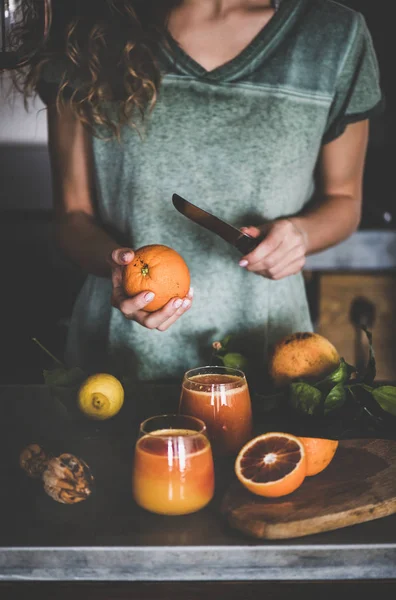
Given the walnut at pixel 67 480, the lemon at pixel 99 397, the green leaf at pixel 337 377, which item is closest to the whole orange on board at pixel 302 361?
the green leaf at pixel 337 377

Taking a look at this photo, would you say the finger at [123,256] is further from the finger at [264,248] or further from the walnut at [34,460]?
the walnut at [34,460]

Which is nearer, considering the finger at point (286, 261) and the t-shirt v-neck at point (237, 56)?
the finger at point (286, 261)

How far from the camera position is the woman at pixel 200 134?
1.32 m

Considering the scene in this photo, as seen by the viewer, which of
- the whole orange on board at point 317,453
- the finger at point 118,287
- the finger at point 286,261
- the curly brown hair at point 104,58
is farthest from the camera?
the curly brown hair at point 104,58

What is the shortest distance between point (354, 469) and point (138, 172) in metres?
0.82

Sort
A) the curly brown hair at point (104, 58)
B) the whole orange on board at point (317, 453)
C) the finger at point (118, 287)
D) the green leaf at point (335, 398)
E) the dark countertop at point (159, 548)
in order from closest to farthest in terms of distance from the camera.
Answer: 1. the dark countertop at point (159, 548)
2. the whole orange on board at point (317, 453)
3. the green leaf at point (335, 398)
4. the finger at point (118, 287)
5. the curly brown hair at point (104, 58)

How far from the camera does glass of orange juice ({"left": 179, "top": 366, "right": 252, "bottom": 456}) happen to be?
851 millimetres

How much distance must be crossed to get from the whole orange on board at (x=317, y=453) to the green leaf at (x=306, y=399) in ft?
0.40

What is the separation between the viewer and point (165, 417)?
0.77m

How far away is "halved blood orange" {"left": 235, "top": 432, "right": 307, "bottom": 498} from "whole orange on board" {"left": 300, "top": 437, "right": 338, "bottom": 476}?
0.02 metres

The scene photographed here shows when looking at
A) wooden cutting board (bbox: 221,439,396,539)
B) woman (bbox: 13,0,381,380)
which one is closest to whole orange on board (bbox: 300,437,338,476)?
wooden cutting board (bbox: 221,439,396,539)

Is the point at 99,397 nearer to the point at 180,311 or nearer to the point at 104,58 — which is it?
the point at 180,311

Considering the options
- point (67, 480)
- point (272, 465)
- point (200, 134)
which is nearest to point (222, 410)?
point (272, 465)

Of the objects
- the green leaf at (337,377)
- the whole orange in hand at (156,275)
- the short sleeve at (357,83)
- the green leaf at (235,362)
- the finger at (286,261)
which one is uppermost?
the short sleeve at (357,83)
